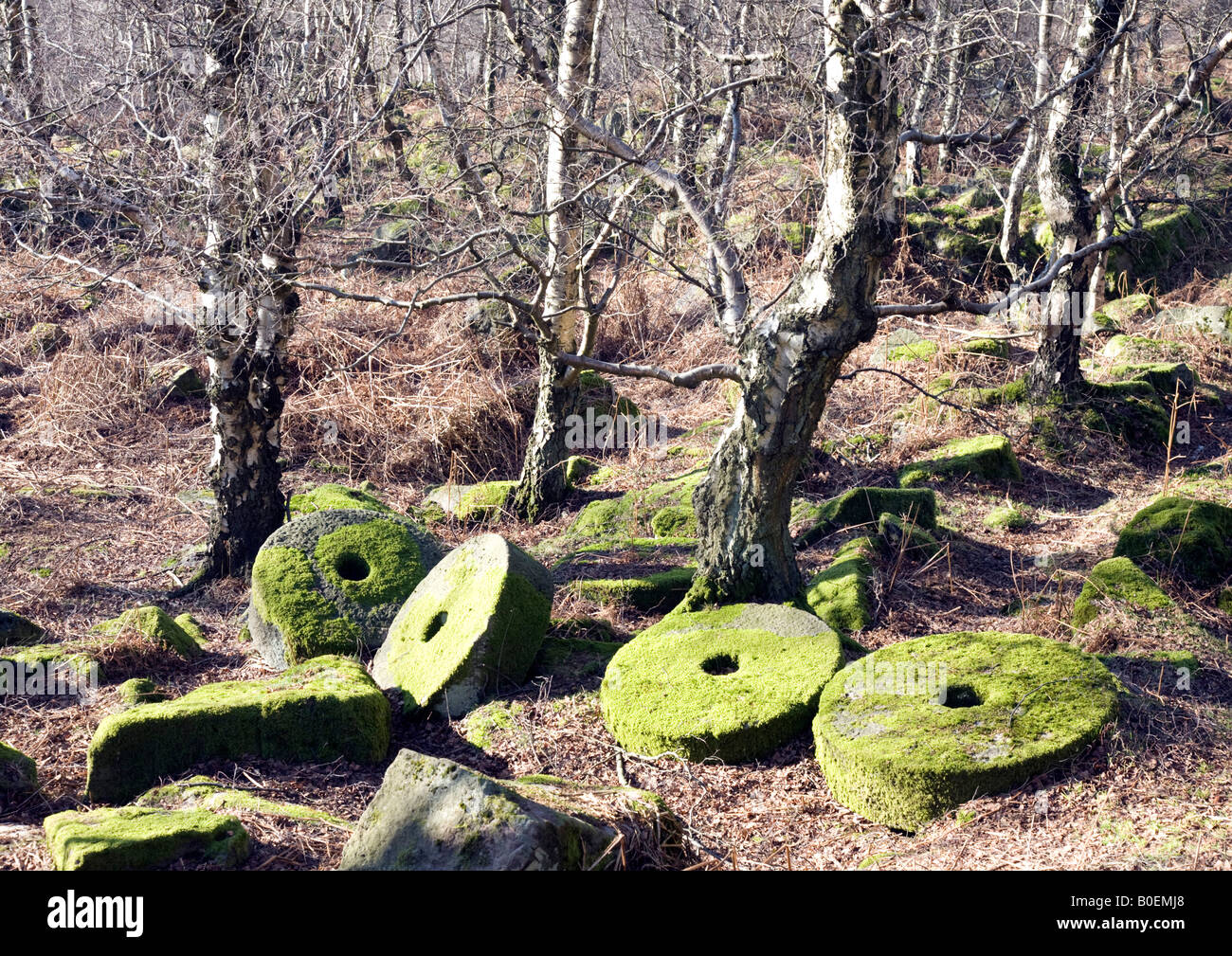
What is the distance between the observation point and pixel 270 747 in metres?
5.00

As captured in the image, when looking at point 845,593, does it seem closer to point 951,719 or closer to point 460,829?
point 951,719

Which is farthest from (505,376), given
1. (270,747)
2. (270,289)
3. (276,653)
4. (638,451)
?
(270,747)

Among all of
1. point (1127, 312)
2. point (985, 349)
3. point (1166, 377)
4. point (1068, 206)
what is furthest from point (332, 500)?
point (1127, 312)

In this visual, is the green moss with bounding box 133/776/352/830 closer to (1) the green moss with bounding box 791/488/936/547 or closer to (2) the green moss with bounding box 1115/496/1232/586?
(1) the green moss with bounding box 791/488/936/547

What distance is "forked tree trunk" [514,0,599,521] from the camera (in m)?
7.38

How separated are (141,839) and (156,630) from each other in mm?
2951

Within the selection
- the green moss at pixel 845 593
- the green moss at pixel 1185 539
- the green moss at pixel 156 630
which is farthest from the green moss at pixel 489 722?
the green moss at pixel 1185 539

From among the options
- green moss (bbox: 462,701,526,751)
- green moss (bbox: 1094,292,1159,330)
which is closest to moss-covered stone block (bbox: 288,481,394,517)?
green moss (bbox: 462,701,526,751)

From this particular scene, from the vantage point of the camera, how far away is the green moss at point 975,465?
8812 mm

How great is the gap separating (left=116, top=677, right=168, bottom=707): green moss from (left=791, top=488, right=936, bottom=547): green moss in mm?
4383

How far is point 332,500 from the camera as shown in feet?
27.9
